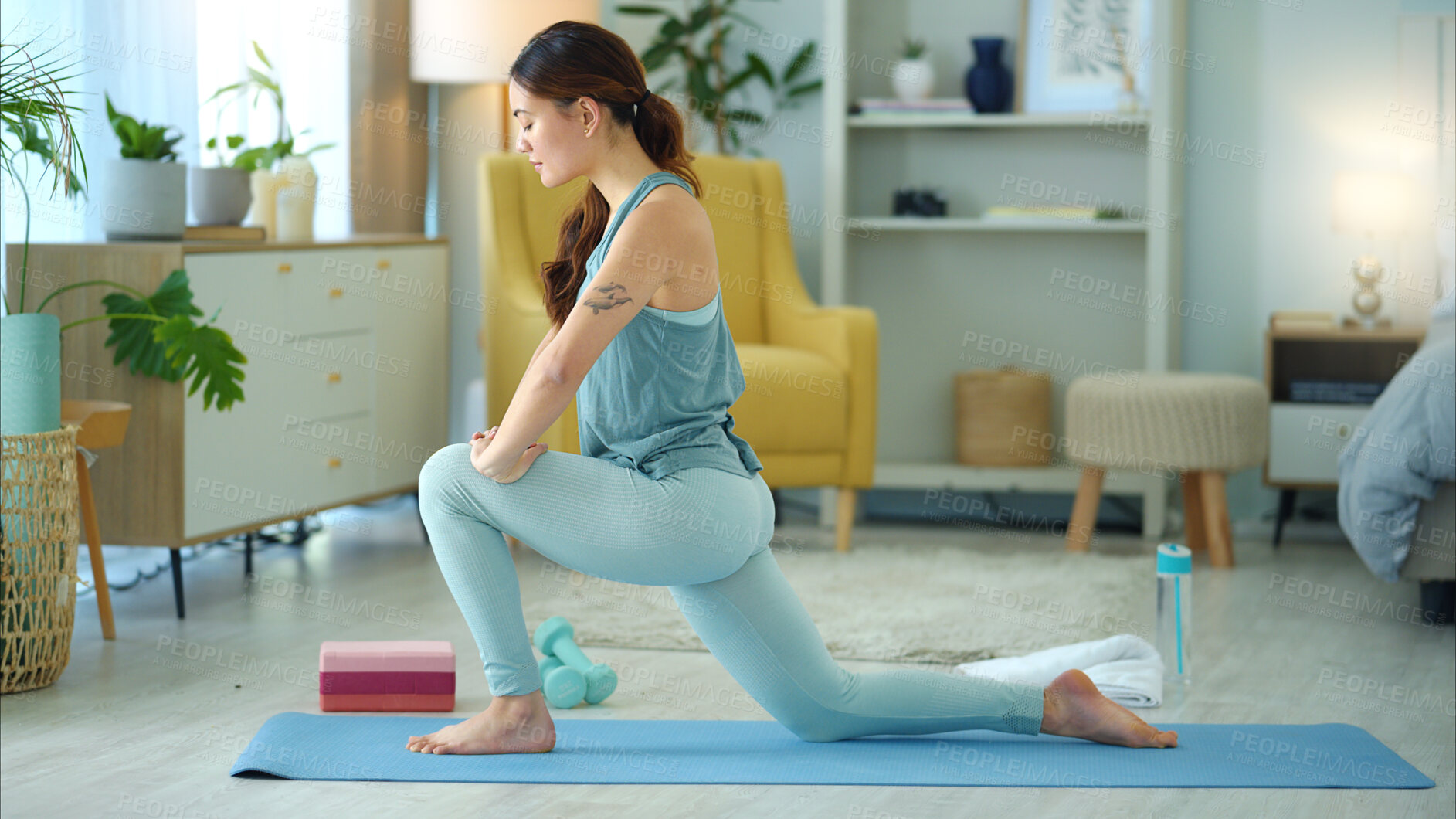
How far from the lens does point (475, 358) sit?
4.53 meters

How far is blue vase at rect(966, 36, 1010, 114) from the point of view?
4.12 metres

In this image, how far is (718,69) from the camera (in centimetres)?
435

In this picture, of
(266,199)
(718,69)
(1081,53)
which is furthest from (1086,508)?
(266,199)

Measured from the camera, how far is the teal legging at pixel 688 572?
1.80 m

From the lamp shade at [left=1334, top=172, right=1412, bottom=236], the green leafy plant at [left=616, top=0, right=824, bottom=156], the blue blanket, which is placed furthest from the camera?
the green leafy plant at [left=616, top=0, right=824, bottom=156]

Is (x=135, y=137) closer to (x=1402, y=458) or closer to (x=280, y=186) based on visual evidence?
(x=280, y=186)

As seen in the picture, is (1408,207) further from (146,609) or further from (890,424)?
(146,609)

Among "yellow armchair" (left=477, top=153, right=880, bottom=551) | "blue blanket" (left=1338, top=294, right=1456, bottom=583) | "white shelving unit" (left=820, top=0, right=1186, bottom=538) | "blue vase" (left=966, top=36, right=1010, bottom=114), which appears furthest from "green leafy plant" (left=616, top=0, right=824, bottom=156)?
"blue blanket" (left=1338, top=294, right=1456, bottom=583)

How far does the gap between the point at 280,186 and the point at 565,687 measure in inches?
67.4

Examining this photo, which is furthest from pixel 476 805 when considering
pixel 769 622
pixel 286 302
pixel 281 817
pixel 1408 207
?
pixel 1408 207

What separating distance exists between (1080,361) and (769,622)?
2658 mm

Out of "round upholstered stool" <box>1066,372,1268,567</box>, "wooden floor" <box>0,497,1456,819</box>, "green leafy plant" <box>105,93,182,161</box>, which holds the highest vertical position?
"green leafy plant" <box>105,93,182,161</box>

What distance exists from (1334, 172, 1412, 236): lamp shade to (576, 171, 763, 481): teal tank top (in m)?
2.65

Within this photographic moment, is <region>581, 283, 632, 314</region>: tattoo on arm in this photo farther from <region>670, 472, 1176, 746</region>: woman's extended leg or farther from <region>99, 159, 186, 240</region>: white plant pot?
<region>99, 159, 186, 240</region>: white plant pot
